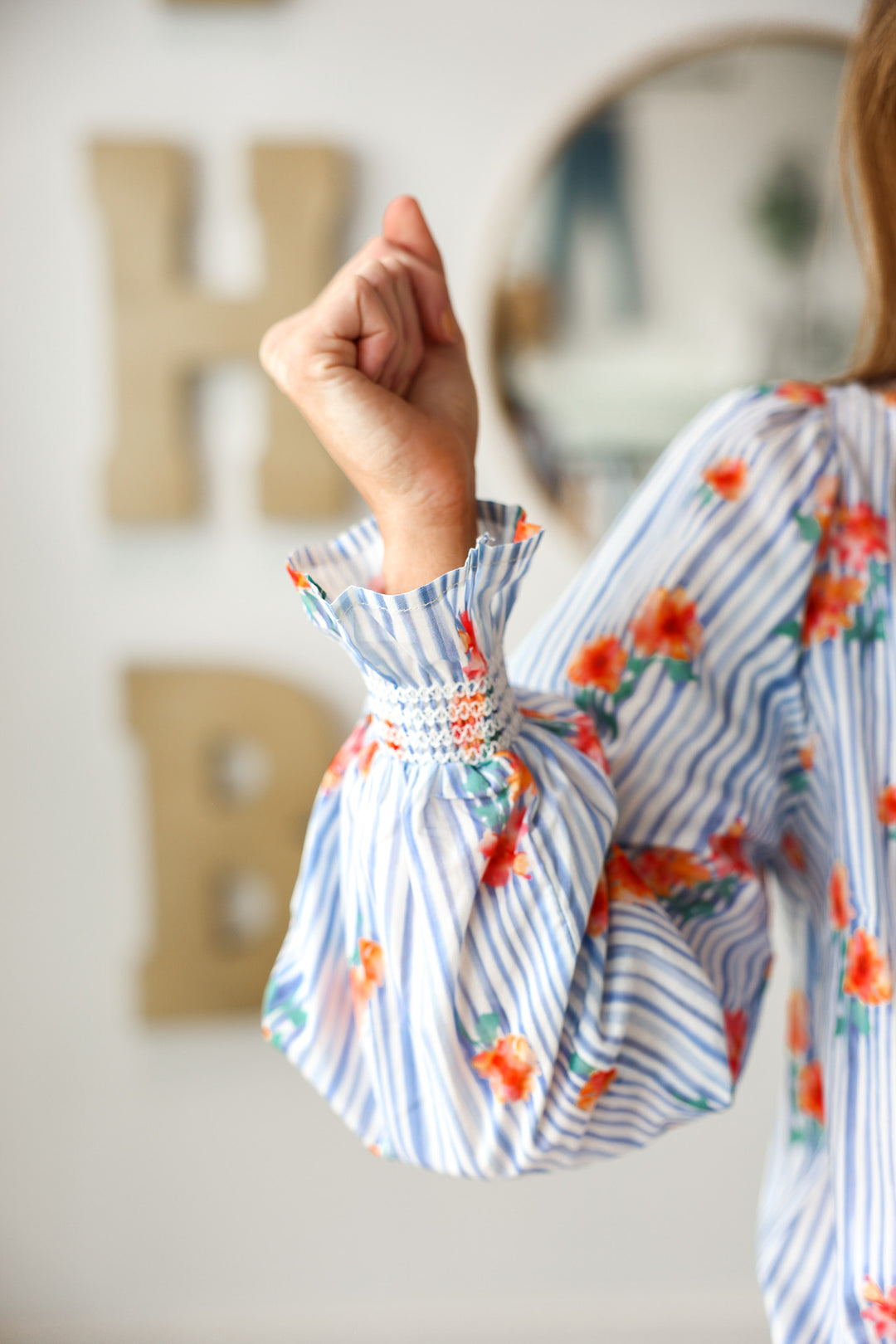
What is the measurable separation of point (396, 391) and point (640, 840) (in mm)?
262

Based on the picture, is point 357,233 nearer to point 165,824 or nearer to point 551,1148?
point 165,824

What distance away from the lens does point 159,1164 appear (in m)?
1.44

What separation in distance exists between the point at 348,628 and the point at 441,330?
0.52ft

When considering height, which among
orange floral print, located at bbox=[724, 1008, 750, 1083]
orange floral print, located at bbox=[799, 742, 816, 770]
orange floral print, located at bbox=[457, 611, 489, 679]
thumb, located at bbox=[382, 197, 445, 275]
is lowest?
orange floral print, located at bbox=[724, 1008, 750, 1083]

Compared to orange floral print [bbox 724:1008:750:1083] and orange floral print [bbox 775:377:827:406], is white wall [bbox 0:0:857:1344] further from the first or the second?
orange floral print [bbox 724:1008:750:1083]

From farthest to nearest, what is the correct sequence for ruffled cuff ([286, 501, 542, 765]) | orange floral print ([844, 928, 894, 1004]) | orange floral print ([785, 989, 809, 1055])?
orange floral print ([785, 989, 809, 1055]), orange floral print ([844, 928, 894, 1004]), ruffled cuff ([286, 501, 542, 765])

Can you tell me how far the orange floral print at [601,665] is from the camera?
54 cm

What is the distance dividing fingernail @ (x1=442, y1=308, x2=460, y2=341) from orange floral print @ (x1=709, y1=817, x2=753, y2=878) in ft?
0.95

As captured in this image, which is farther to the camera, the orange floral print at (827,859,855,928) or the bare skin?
the orange floral print at (827,859,855,928)

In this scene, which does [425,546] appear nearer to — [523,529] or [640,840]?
[523,529]

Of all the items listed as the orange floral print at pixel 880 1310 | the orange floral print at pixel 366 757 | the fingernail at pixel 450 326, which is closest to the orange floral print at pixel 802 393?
the fingernail at pixel 450 326

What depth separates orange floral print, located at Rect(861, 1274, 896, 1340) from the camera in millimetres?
479

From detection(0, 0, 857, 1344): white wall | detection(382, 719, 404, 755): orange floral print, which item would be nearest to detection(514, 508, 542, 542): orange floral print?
detection(382, 719, 404, 755): orange floral print

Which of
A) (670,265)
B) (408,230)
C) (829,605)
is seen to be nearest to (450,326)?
(408,230)
